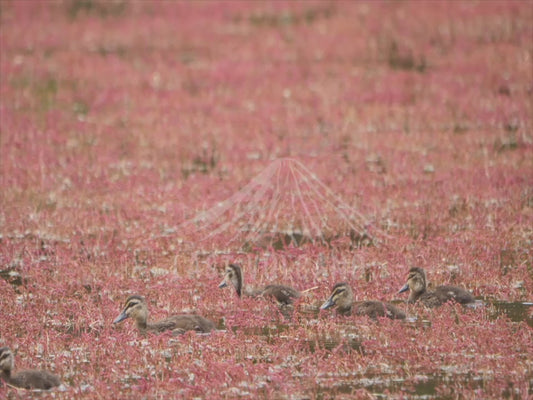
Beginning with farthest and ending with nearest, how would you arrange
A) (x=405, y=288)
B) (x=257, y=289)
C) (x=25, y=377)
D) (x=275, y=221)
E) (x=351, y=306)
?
(x=275, y=221), (x=257, y=289), (x=405, y=288), (x=351, y=306), (x=25, y=377)

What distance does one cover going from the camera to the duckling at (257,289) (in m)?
12.8

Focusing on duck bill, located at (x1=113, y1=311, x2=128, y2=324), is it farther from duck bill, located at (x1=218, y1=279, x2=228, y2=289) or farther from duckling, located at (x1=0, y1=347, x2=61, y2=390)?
duckling, located at (x1=0, y1=347, x2=61, y2=390)

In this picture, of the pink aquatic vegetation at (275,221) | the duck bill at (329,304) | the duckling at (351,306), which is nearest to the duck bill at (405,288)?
the duckling at (351,306)

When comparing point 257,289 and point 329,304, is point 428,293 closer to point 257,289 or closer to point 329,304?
point 329,304

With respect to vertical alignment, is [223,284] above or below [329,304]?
above

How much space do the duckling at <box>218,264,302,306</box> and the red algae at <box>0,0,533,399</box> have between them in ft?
0.60

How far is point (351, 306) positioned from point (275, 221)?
15.2 feet

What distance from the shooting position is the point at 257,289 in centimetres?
1338

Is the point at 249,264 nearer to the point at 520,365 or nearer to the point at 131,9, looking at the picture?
the point at 520,365

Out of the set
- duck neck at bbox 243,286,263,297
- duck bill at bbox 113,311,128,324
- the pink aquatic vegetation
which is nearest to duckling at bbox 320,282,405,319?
duck neck at bbox 243,286,263,297

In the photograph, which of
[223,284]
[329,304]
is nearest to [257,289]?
[223,284]

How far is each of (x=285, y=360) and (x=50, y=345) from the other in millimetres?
2393

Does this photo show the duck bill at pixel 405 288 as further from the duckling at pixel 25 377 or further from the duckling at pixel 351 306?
the duckling at pixel 25 377

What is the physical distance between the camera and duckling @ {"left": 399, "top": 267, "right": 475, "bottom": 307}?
12.4 metres
